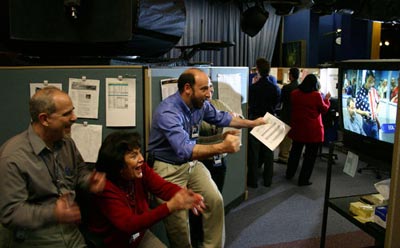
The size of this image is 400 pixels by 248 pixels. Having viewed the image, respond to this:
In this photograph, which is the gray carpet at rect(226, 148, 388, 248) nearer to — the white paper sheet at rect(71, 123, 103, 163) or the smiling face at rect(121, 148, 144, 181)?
the white paper sheet at rect(71, 123, 103, 163)

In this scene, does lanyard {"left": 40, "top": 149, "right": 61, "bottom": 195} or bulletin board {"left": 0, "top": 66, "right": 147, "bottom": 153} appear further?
bulletin board {"left": 0, "top": 66, "right": 147, "bottom": 153}

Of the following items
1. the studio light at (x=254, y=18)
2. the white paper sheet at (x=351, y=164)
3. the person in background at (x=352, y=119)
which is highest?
the studio light at (x=254, y=18)

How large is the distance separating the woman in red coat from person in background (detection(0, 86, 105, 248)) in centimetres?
318

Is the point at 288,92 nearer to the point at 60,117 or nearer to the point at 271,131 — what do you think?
the point at 271,131

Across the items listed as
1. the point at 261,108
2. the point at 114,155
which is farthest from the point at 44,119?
the point at 261,108

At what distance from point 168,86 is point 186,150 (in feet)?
2.07

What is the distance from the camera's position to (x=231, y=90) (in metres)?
3.40

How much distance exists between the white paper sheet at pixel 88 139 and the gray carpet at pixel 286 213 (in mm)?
1371

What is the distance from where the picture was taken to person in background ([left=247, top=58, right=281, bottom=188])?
435cm

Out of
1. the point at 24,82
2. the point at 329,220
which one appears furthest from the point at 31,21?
the point at 329,220

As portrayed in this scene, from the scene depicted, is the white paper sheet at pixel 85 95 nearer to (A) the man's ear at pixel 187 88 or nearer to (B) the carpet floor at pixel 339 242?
(A) the man's ear at pixel 187 88

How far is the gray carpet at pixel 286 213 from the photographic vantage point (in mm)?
3107

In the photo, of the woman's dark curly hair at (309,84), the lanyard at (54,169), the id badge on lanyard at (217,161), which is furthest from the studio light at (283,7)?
the lanyard at (54,169)

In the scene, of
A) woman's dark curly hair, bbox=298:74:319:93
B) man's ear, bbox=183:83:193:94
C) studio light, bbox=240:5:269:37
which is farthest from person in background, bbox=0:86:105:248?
woman's dark curly hair, bbox=298:74:319:93
